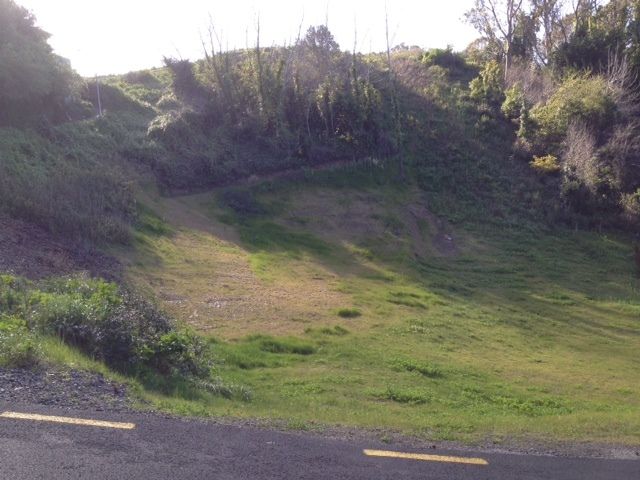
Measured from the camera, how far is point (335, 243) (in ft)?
104

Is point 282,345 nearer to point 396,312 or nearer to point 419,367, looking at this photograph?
point 419,367

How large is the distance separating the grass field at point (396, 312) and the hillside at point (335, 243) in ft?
0.35

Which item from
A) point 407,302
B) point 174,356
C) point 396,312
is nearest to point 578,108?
point 407,302

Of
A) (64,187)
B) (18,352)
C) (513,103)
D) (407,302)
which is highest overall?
(513,103)

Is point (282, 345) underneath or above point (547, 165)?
underneath

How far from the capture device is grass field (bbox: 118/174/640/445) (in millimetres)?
11758

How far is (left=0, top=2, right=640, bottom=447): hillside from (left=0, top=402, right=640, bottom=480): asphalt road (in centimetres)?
91

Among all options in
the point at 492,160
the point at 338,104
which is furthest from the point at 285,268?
the point at 492,160

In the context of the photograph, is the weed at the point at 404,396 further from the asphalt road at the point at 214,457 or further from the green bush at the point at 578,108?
the green bush at the point at 578,108

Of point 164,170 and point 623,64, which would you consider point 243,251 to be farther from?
point 623,64

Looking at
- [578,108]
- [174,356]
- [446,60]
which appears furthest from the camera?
[446,60]

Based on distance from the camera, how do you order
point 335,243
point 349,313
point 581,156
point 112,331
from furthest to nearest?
point 581,156
point 335,243
point 349,313
point 112,331

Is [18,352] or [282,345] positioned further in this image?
[282,345]

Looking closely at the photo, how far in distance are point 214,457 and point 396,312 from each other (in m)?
16.4
